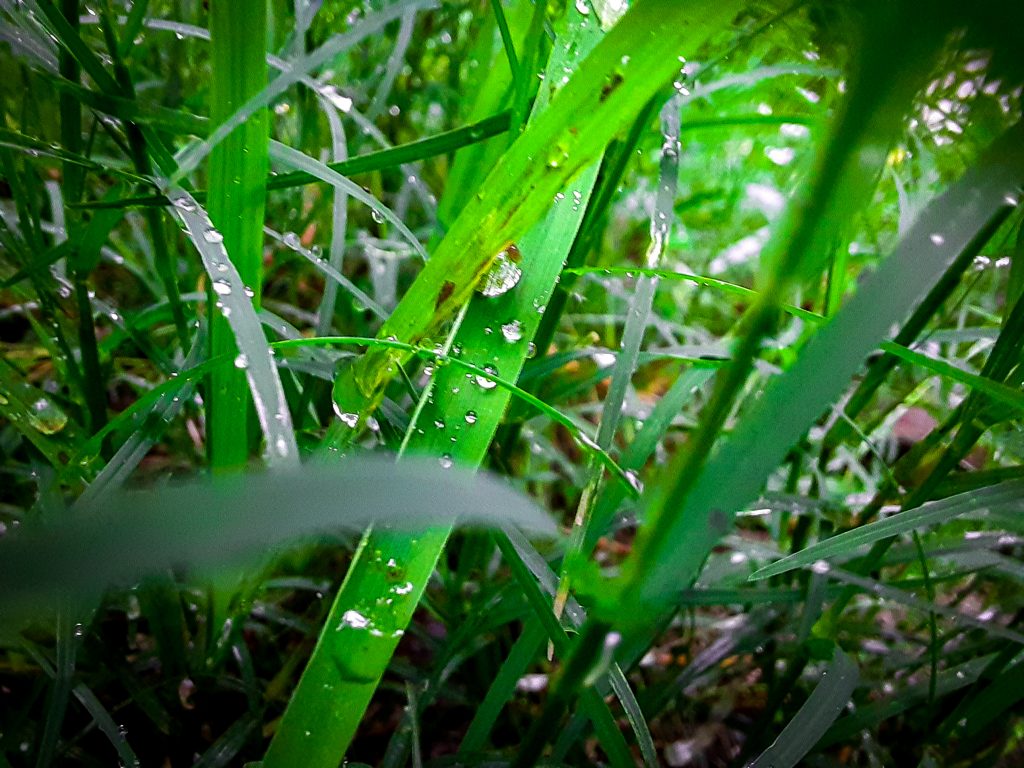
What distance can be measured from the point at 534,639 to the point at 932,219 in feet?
1.18

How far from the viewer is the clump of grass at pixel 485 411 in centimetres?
18

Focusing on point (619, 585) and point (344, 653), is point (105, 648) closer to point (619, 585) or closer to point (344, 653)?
point (344, 653)

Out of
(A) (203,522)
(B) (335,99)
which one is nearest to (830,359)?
(A) (203,522)

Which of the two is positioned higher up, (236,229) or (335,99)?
(335,99)

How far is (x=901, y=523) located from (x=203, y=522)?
360 mm

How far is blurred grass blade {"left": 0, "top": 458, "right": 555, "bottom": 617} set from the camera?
167 mm

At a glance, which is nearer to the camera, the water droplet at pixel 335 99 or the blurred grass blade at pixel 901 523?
the blurred grass blade at pixel 901 523

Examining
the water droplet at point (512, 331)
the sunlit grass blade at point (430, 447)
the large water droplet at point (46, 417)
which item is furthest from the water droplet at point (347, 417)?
the large water droplet at point (46, 417)

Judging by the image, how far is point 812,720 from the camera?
378 mm

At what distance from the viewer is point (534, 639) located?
0.44 m

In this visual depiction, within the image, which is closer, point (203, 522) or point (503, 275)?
point (203, 522)

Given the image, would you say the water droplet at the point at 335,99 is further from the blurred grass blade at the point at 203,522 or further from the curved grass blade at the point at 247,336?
the blurred grass blade at the point at 203,522

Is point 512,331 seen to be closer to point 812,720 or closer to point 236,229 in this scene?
point 236,229

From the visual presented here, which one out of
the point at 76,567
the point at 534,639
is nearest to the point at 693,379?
the point at 534,639
